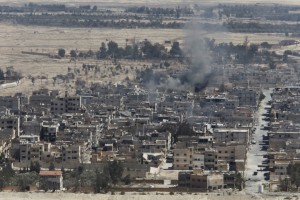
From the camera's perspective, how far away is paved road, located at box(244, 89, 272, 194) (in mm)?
38406

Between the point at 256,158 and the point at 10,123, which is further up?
the point at 10,123

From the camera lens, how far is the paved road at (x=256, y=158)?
126 feet

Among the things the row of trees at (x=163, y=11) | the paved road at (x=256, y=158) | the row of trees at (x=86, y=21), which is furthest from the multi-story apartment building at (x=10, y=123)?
the row of trees at (x=163, y=11)

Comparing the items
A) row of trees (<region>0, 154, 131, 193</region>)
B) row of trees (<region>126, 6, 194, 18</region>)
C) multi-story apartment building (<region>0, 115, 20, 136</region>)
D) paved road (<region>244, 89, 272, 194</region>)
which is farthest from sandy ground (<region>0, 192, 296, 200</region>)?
row of trees (<region>126, 6, 194, 18</region>)

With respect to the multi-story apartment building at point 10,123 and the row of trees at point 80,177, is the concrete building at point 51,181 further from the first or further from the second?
the multi-story apartment building at point 10,123

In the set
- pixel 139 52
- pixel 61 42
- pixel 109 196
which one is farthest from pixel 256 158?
pixel 61 42

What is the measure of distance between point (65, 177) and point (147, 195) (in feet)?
9.61

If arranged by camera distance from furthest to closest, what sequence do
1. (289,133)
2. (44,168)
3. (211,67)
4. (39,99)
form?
1. (211,67)
2. (39,99)
3. (289,133)
4. (44,168)

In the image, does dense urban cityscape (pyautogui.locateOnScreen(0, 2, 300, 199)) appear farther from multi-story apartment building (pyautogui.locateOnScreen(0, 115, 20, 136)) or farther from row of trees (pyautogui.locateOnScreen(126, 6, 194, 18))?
row of trees (pyautogui.locateOnScreen(126, 6, 194, 18))

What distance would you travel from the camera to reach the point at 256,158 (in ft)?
139

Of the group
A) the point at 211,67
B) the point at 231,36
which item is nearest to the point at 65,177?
the point at 211,67

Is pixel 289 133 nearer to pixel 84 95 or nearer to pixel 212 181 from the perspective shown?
pixel 212 181

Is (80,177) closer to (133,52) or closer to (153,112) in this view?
(153,112)

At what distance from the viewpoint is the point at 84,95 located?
54406 millimetres
